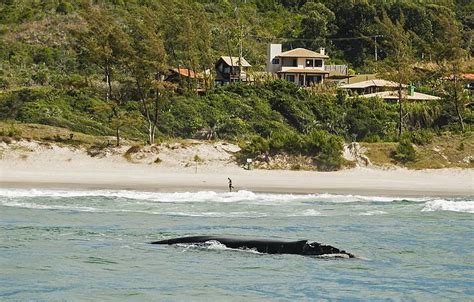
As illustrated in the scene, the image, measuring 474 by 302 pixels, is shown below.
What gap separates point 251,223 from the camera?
25844 millimetres

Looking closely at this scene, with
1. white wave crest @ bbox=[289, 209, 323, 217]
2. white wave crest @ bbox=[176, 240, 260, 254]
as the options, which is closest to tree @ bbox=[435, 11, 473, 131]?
white wave crest @ bbox=[289, 209, 323, 217]

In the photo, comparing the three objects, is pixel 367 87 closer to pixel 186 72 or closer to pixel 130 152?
pixel 186 72

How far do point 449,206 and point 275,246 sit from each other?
43.8ft

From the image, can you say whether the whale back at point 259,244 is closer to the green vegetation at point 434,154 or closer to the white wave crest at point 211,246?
the white wave crest at point 211,246

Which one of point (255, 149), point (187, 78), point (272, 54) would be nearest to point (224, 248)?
point (255, 149)

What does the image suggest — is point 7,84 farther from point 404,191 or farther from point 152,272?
point 152,272

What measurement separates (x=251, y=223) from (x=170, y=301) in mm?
10907

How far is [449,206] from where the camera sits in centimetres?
3123

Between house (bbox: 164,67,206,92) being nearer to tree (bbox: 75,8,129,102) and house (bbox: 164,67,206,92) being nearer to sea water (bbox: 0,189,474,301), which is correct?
tree (bbox: 75,8,129,102)

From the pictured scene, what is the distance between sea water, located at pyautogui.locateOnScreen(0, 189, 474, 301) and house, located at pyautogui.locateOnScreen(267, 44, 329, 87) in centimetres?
3563

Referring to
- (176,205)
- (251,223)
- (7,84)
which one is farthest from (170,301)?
(7,84)

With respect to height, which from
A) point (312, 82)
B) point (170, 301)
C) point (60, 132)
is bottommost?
point (170, 301)

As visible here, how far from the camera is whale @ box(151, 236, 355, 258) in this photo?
19172 mm

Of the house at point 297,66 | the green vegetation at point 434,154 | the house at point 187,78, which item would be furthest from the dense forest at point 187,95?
the house at point 297,66
